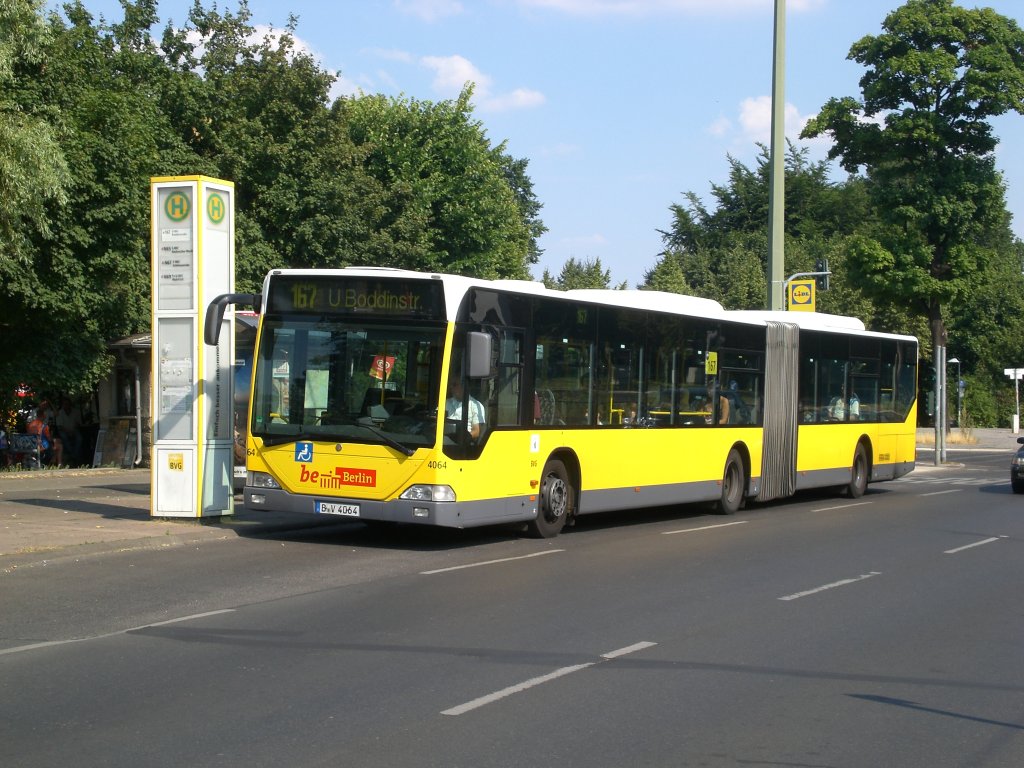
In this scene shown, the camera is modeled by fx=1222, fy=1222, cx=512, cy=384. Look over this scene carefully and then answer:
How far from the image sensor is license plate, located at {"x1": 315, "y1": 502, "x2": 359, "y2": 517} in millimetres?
13945

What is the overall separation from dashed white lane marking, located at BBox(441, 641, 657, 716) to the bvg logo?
569 cm

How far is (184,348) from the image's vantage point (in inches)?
614

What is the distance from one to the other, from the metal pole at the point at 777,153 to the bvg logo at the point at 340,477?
14229mm

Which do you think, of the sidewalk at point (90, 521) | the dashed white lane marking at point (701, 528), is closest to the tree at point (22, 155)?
the sidewalk at point (90, 521)

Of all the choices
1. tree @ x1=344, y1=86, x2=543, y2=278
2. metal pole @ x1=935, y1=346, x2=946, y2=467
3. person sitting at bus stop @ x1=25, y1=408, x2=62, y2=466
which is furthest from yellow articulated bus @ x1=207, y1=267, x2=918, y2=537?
tree @ x1=344, y1=86, x2=543, y2=278

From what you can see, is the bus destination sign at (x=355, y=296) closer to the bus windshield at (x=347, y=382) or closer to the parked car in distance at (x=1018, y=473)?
the bus windshield at (x=347, y=382)

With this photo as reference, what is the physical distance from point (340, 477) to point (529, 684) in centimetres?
A: 689

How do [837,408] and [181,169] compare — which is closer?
[837,408]

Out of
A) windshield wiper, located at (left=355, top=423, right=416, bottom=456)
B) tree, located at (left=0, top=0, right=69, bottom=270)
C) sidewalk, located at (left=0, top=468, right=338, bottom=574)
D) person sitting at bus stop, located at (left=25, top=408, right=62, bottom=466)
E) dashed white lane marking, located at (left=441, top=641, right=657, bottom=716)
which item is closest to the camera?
dashed white lane marking, located at (left=441, top=641, right=657, bottom=716)

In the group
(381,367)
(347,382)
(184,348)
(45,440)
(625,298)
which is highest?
(625,298)

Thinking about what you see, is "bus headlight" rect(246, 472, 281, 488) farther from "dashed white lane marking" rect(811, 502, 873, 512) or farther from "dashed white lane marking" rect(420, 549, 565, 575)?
"dashed white lane marking" rect(811, 502, 873, 512)

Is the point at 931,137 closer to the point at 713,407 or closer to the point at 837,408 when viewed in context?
the point at 837,408

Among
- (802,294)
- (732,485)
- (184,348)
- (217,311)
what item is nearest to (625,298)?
(732,485)

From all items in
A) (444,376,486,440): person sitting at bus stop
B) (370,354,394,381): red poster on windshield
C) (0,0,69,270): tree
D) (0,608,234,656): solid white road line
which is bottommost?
(0,608,234,656): solid white road line
